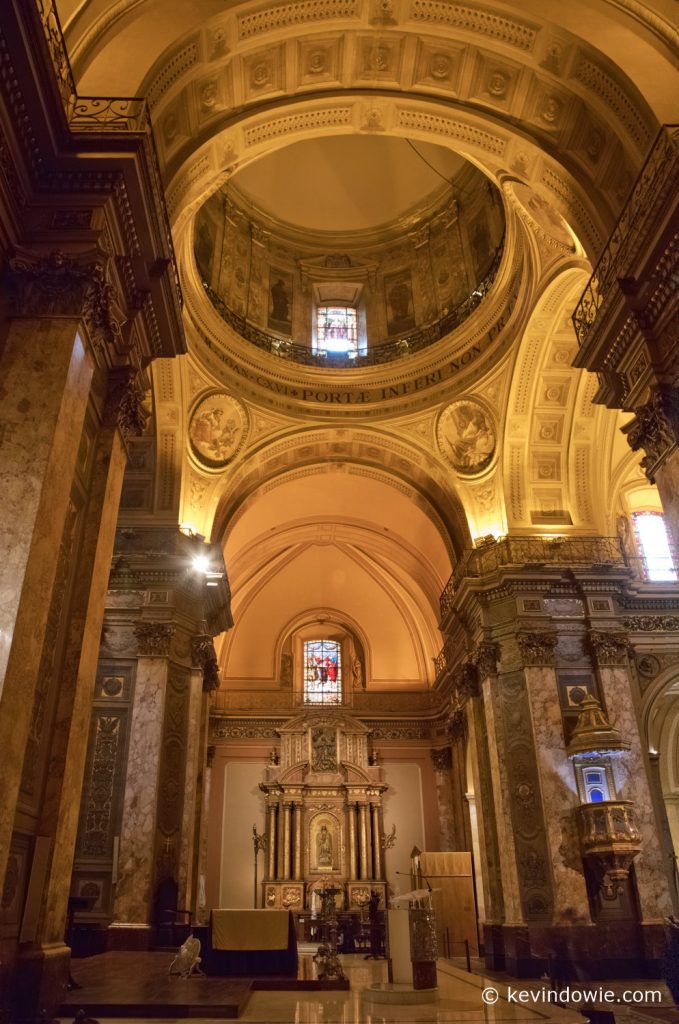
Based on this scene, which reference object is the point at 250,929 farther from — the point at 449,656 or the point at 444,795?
the point at 444,795

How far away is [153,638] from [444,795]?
1085 cm

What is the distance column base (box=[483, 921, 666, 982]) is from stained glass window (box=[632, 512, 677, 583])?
23.2 feet

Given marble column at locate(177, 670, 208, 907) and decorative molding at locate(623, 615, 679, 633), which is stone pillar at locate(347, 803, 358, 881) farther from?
decorative molding at locate(623, 615, 679, 633)

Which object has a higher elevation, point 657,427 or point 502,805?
point 657,427

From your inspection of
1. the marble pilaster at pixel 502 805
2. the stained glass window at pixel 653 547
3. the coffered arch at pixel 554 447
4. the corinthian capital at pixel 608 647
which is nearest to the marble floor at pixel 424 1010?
the marble pilaster at pixel 502 805

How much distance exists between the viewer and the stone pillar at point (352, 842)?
776 inches

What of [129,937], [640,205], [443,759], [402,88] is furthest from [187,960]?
[443,759]

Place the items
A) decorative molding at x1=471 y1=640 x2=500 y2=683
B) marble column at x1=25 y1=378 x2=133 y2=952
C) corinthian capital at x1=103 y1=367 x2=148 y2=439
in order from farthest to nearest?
decorative molding at x1=471 y1=640 x2=500 y2=683 → corinthian capital at x1=103 y1=367 x2=148 y2=439 → marble column at x1=25 y1=378 x2=133 y2=952

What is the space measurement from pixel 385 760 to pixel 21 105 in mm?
19137

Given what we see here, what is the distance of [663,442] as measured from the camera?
304 inches

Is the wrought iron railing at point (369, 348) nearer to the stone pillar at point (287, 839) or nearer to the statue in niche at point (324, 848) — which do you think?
the stone pillar at point (287, 839)

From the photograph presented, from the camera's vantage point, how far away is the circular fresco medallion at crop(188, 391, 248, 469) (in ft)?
51.3

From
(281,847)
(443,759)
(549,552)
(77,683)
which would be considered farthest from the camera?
(443,759)

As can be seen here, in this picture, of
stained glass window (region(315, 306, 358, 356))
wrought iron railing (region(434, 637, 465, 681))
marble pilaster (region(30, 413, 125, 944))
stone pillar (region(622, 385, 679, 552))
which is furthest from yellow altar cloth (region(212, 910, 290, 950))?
stained glass window (region(315, 306, 358, 356))
